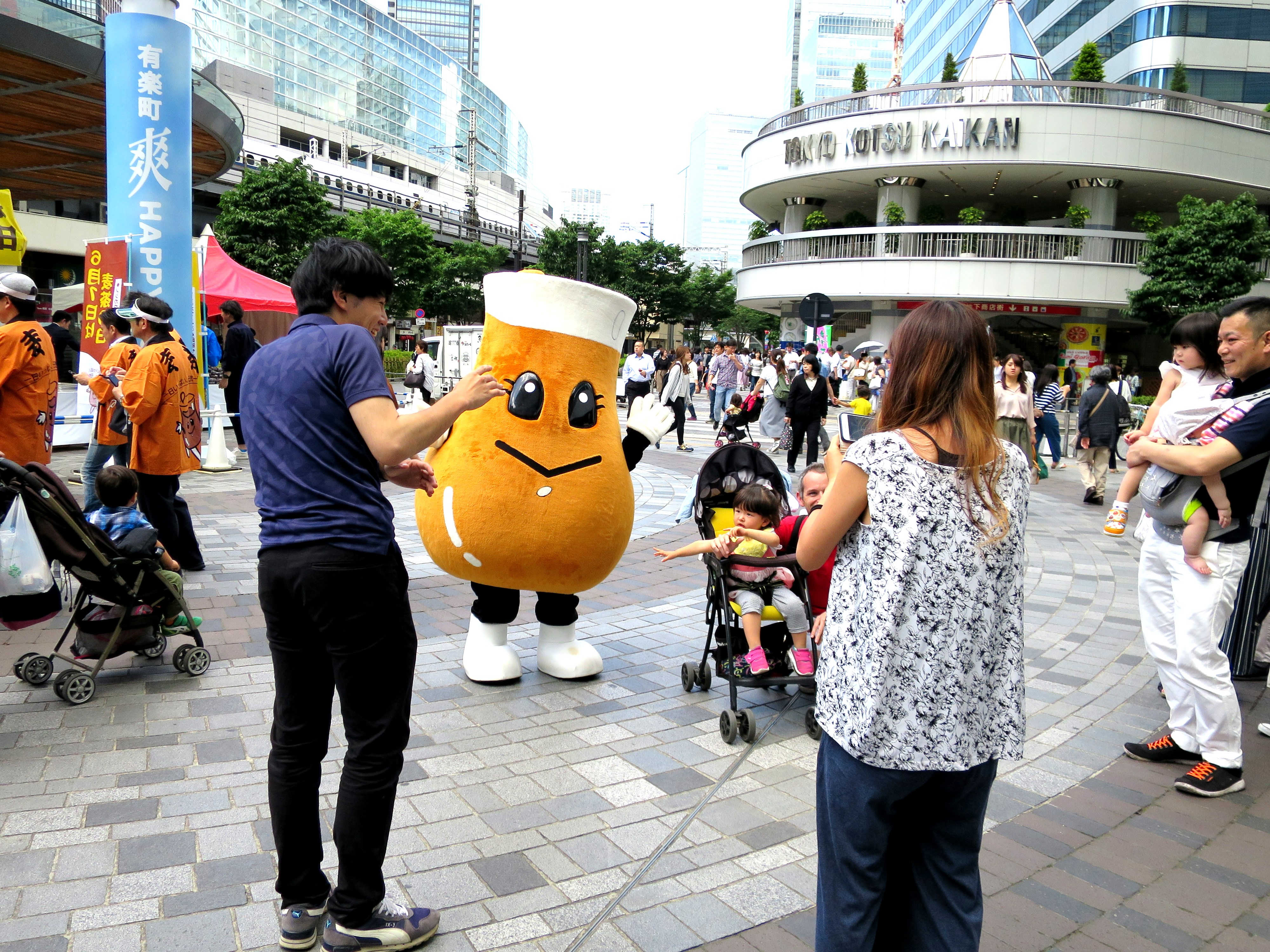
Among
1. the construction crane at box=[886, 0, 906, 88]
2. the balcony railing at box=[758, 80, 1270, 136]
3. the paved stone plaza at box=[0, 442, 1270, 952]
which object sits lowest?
the paved stone plaza at box=[0, 442, 1270, 952]

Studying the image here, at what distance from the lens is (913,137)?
32125 mm

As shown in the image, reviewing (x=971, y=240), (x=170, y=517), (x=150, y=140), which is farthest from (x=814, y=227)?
(x=170, y=517)

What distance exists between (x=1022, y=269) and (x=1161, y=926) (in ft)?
106

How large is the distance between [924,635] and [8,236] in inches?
485

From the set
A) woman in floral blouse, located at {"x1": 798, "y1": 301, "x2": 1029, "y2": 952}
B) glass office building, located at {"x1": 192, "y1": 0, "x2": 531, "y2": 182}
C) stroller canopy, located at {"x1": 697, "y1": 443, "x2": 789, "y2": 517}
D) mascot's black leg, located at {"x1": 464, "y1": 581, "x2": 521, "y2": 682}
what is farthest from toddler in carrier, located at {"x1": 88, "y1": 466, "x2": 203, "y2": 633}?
glass office building, located at {"x1": 192, "y1": 0, "x2": 531, "y2": 182}

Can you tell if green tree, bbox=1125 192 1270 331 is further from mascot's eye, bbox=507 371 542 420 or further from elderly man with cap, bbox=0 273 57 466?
elderly man with cap, bbox=0 273 57 466

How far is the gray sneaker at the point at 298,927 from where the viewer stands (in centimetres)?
259

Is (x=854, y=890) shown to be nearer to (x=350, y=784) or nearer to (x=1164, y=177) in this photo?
(x=350, y=784)

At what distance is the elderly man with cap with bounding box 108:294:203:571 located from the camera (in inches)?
232

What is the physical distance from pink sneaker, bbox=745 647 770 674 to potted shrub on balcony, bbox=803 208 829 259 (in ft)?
108

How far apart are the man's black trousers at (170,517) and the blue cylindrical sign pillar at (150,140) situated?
3.51 m

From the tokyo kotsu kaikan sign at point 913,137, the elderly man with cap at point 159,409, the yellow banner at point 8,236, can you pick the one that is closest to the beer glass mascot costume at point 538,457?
the elderly man with cap at point 159,409

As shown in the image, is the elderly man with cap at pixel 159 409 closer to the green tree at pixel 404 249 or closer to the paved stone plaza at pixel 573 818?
the paved stone plaza at pixel 573 818

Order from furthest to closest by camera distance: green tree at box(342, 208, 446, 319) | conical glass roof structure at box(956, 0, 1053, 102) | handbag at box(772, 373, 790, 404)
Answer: green tree at box(342, 208, 446, 319), conical glass roof structure at box(956, 0, 1053, 102), handbag at box(772, 373, 790, 404)
